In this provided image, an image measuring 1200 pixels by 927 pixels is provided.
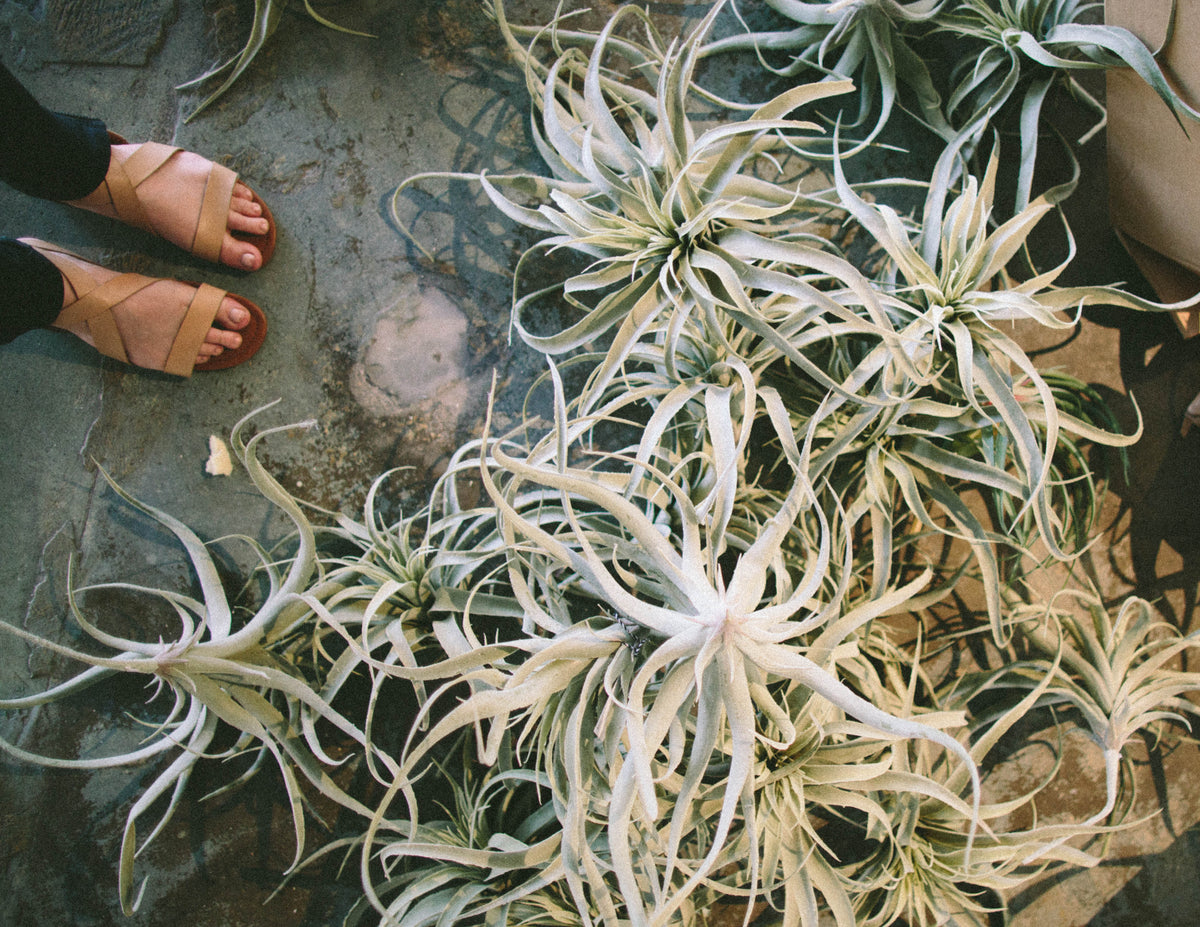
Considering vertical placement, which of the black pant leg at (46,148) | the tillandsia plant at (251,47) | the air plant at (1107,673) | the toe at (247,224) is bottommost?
the air plant at (1107,673)

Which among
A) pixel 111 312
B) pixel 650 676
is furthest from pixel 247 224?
pixel 650 676

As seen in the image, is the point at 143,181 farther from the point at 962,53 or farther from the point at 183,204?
the point at 962,53

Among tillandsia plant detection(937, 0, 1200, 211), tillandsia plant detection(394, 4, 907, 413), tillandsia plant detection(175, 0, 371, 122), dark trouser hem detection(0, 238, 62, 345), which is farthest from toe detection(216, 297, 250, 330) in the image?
tillandsia plant detection(937, 0, 1200, 211)

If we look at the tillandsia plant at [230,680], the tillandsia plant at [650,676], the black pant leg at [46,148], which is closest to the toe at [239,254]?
the black pant leg at [46,148]

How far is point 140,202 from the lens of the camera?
1.24 m

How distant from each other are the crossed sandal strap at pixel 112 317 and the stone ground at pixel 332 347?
7 cm

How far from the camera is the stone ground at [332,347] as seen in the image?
1294mm

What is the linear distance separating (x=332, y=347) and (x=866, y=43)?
1.07 meters

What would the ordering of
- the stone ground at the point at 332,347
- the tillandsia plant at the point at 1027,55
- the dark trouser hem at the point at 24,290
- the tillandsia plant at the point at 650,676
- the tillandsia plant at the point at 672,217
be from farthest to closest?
the stone ground at the point at 332,347
the dark trouser hem at the point at 24,290
the tillandsia plant at the point at 1027,55
the tillandsia plant at the point at 672,217
the tillandsia plant at the point at 650,676

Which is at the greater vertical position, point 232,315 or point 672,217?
point 672,217

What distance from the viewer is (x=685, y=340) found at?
1025 mm

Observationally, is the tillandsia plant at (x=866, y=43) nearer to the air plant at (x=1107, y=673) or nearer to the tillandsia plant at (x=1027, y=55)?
the tillandsia plant at (x=1027, y=55)

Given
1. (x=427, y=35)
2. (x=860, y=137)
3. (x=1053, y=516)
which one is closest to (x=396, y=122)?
(x=427, y=35)

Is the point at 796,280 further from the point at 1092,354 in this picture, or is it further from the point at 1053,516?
the point at 1092,354
